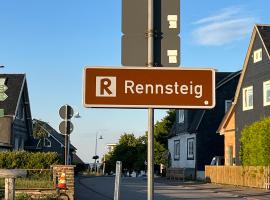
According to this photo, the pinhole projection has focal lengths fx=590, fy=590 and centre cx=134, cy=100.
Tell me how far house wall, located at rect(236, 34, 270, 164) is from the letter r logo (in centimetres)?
3129

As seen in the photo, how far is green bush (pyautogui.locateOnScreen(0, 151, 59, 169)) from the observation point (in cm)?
2873

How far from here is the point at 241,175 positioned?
34125 mm

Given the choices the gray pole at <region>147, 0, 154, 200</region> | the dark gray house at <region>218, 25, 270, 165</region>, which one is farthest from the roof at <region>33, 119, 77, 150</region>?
the gray pole at <region>147, 0, 154, 200</region>

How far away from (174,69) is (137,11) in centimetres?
60

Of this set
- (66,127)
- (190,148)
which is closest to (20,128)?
(190,148)

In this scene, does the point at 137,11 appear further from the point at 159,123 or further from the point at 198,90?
the point at 159,123

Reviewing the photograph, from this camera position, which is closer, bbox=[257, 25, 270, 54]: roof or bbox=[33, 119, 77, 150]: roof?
bbox=[257, 25, 270, 54]: roof

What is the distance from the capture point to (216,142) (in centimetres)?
4822

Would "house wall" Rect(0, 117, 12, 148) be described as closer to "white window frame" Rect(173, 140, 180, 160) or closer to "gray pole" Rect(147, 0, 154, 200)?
"white window frame" Rect(173, 140, 180, 160)

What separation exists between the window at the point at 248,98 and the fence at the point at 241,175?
4490mm

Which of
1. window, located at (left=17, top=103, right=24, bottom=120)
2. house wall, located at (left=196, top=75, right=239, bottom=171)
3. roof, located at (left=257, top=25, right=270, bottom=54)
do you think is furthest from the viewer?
window, located at (left=17, top=103, right=24, bottom=120)

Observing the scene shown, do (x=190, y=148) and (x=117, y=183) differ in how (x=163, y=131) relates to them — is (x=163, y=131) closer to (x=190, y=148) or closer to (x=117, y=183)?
(x=190, y=148)

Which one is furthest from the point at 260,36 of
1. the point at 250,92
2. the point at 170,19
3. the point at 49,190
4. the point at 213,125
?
the point at 170,19

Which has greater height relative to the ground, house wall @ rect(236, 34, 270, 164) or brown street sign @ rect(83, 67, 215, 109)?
house wall @ rect(236, 34, 270, 164)
